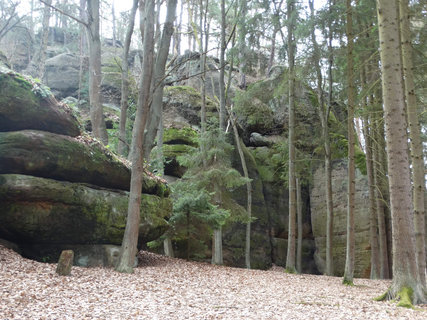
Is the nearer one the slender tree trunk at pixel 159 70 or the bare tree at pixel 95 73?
the slender tree trunk at pixel 159 70

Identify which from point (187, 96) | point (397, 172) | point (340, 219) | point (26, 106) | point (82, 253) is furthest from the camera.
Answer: point (187, 96)

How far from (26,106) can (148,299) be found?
5669 mm

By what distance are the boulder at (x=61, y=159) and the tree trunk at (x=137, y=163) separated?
118cm

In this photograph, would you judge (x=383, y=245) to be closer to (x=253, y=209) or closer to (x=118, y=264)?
(x=253, y=209)

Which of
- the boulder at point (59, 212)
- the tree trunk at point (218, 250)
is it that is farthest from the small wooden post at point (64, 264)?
the tree trunk at point (218, 250)

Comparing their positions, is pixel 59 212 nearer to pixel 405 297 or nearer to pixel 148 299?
pixel 148 299

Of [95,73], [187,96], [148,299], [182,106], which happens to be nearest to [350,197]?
[148,299]

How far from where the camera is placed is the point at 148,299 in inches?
233

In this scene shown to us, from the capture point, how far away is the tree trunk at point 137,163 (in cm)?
869

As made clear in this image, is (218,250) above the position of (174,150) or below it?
below

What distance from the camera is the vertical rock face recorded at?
1797 centimetres

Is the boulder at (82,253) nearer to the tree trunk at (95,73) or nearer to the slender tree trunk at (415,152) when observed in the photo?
the tree trunk at (95,73)

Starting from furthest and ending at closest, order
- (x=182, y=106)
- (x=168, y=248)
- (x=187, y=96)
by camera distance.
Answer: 1. (x=187, y=96)
2. (x=182, y=106)
3. (x=168, y=248)

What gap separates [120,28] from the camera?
45656mm
